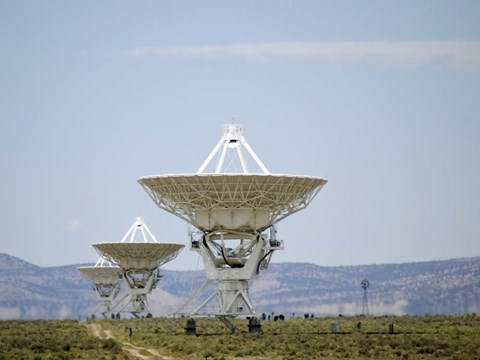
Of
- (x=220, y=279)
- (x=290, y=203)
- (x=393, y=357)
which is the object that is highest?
(x=290, y=203)

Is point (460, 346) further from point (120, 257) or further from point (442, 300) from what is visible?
point (442, 300)

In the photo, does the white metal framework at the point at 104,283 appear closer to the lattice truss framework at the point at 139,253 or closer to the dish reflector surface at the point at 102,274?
the dish reflector surface at the point at 102,274

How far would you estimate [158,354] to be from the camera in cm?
7425

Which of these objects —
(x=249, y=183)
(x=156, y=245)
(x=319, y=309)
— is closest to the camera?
(x=249, y=183)

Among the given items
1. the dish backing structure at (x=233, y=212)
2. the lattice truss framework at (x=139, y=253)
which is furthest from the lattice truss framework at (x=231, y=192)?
the lattice truss framework at (x=139, y=253)

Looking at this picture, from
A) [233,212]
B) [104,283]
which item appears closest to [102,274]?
[104,283]

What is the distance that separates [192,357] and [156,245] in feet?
211

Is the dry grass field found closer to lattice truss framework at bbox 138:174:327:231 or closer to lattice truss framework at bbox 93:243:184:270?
lattice truss framework at bbox 138:174:327:231

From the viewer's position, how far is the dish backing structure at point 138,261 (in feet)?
439

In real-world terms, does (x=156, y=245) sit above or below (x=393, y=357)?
above

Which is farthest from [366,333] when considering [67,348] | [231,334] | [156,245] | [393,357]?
[156,245]

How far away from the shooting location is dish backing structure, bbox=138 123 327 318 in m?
86.8

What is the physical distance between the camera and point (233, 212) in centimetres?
8831

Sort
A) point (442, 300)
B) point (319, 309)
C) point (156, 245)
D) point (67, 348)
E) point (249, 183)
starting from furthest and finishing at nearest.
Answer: point (319, 309), point (442, 300), point (156, 245), point (249, 183), point (67, 348)
